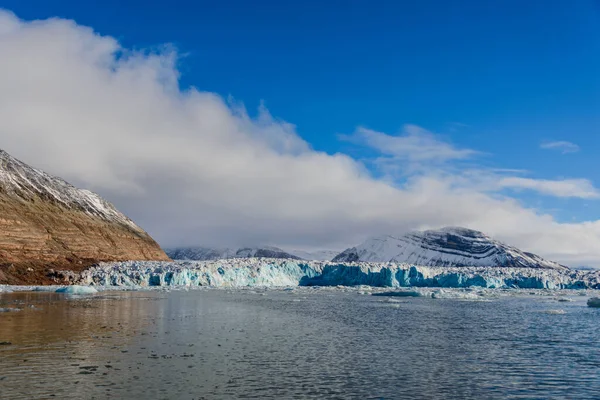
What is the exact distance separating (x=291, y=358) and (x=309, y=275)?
281ft

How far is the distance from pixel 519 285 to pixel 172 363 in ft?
303

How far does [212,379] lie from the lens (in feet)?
46.2

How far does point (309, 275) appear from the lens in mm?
102625

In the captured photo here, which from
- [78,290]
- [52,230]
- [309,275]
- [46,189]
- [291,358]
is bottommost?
[291,358]

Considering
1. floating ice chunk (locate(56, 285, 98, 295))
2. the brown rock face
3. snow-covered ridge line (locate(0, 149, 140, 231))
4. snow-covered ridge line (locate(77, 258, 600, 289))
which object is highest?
snow-covered ridge line (locate(0, 149, 140, 231))

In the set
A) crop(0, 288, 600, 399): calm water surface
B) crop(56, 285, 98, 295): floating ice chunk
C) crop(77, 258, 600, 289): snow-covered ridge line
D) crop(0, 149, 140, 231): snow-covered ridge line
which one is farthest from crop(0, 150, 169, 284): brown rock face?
crop(0, 288, 600, 399): calm water surface

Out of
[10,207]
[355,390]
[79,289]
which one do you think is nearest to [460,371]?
[355,390]

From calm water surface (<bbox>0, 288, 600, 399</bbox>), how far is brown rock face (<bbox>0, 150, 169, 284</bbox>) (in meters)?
58.9

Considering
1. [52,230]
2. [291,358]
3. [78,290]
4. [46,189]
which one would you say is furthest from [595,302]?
[46,189]

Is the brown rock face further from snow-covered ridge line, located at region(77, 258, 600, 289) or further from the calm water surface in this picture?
the calm water surface

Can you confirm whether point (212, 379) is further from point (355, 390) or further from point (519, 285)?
point (519, 285)

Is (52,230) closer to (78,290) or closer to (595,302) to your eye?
(78,290)

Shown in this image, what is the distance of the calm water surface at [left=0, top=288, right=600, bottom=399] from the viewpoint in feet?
42.7

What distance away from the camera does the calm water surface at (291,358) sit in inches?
512
